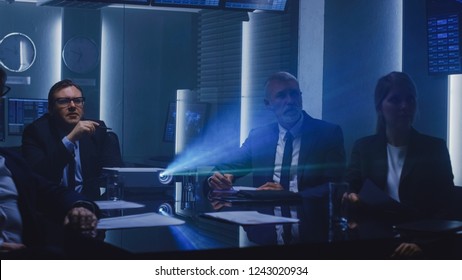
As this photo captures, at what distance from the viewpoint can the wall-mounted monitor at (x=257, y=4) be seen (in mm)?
4695

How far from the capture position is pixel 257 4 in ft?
15.5

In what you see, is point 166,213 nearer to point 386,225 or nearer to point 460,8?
point 386,225

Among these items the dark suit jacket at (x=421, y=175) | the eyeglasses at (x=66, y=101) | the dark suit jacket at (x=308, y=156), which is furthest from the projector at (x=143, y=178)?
the dark suit jacket at (x=421, y=175)

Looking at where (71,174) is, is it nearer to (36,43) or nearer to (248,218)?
(248,218)

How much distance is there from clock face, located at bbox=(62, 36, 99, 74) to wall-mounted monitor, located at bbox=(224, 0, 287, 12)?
112cm

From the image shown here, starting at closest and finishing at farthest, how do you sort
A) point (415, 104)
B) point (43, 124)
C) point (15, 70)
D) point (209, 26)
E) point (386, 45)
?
point (415, 104) < point (43, 124) < point (386, 45) < point (15, 70) < point (209, 26)

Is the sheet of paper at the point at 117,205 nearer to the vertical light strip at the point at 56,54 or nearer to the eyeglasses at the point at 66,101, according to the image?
the eyeglasses at the point at 66,101

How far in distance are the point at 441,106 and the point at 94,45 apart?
2556mm

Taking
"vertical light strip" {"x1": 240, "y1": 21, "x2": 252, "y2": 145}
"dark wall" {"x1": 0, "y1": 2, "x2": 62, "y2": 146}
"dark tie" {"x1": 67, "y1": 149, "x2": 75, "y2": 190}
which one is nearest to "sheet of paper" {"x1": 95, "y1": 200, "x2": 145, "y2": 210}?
"dark tie" {"x1": 67, "y1": 149, "x2": 75, "y2": 190}

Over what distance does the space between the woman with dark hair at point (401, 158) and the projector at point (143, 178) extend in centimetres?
86

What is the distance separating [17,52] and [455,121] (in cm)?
304

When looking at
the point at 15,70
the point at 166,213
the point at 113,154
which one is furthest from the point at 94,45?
the point at 166,213

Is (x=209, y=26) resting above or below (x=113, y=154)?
above

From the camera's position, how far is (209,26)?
5383mm
